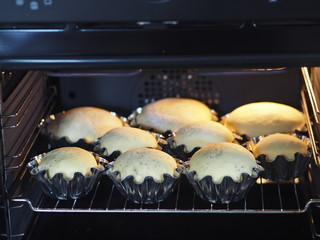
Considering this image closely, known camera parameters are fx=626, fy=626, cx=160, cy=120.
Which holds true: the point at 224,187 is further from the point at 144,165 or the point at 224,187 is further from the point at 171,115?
the point at 171,115

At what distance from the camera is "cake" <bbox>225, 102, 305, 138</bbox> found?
1.60m

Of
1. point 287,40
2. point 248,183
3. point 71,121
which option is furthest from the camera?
point 71,121

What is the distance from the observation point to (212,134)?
153cm

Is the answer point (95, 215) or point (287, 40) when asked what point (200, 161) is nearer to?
point (95, 215)

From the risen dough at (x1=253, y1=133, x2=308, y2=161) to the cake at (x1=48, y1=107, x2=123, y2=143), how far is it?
0.40 m

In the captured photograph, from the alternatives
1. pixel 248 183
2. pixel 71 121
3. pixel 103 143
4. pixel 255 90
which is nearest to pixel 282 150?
pixel 248 183

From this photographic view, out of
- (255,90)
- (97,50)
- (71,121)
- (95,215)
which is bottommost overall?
(95,215)

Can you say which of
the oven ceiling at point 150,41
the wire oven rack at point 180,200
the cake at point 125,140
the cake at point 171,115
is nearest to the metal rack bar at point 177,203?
the wire oven rack at point 180,200

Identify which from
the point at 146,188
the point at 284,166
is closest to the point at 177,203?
the point at 146,188

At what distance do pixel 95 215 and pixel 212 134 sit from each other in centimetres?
35

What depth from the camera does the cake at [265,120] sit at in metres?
1.60

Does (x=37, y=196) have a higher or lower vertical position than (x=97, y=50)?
lower

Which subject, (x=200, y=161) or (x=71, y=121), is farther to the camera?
(x=71, y=121)

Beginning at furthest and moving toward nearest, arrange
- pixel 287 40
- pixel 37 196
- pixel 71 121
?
1. pixel 71 121
2. pixel 37 196
3. pixel 287 40
